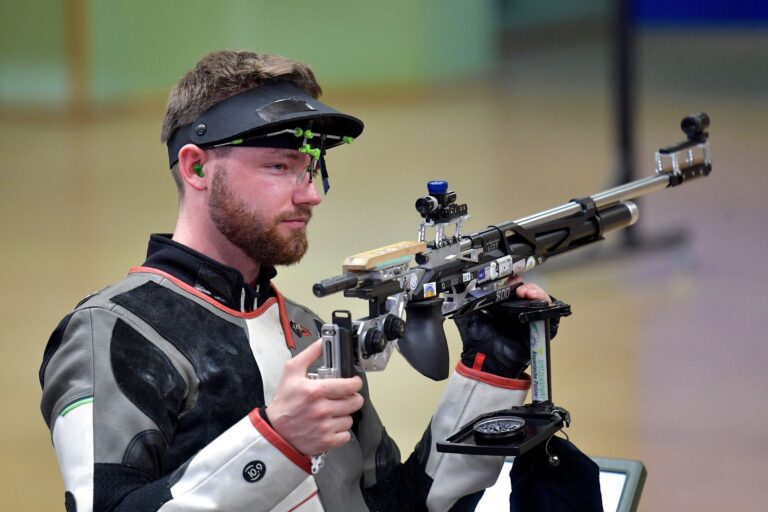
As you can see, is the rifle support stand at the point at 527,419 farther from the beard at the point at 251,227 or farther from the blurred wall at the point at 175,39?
the blurred wall at the point at 175,39

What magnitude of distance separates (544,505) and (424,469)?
0.67 ft

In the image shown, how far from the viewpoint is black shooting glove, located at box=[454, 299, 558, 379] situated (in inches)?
82.5

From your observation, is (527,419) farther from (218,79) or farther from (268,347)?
(218,79)

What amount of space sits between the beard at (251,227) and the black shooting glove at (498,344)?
352 millimetres

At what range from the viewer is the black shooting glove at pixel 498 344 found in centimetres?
210

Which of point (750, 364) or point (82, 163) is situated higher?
point (82, 163)

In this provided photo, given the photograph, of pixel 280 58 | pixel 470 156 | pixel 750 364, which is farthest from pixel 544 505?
pixel 470 156

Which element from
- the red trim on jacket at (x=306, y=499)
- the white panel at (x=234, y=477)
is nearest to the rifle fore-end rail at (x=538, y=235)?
the white panel at (x=234, y=477)

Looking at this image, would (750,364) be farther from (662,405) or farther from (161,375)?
(161,375)

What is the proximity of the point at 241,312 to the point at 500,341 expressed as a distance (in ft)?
1.48

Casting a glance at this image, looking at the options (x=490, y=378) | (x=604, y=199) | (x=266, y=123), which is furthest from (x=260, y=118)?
(x=604, y=199)

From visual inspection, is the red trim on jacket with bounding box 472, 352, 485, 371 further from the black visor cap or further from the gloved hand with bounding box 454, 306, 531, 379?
the black visor cap

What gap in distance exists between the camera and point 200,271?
1876 mm

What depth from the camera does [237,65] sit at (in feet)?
6.29
